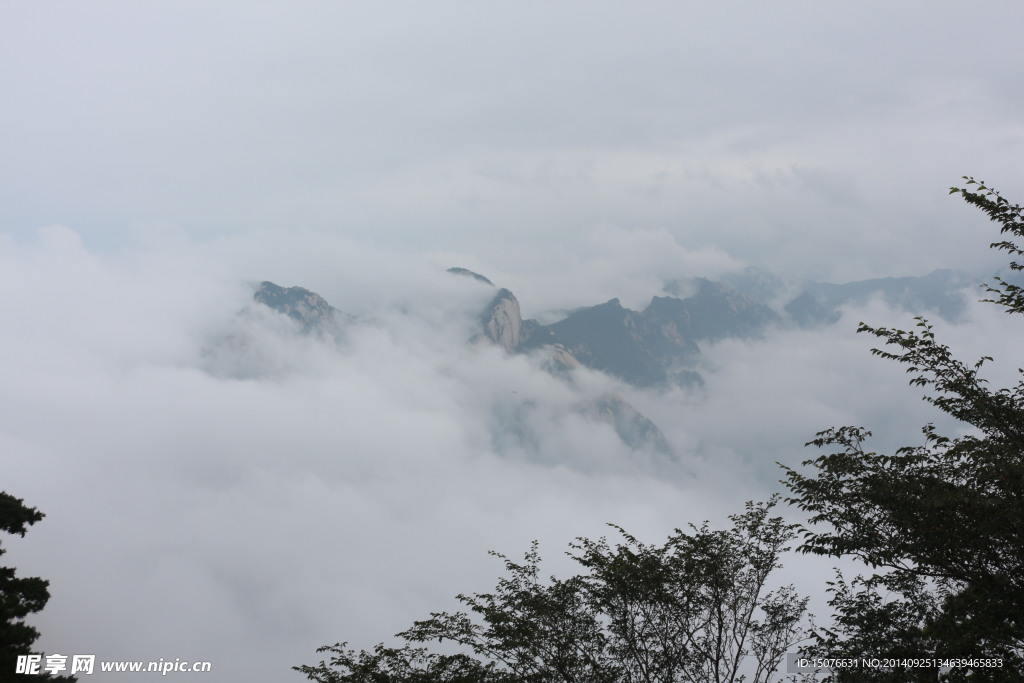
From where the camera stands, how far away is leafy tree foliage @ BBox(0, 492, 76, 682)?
2061 centimetres

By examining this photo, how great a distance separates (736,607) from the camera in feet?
76.6

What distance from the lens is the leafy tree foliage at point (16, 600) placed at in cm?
2061

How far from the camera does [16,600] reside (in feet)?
77.9

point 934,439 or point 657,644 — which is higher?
point 934,439

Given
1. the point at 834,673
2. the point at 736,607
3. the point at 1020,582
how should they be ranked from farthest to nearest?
1. the point at 736,607
2. the point at 834,673
3. the point at 1020,582

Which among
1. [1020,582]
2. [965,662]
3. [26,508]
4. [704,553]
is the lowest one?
[965,662]

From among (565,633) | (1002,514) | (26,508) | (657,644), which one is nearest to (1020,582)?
(1002,514)

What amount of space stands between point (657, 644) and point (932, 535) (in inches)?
410

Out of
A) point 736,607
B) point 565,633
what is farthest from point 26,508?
point 736,607

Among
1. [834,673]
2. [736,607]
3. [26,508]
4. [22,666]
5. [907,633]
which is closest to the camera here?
[907,633]

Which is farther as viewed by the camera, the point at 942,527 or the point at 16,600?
the point at 16,600

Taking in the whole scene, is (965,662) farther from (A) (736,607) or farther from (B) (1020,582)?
(A) (736,607)

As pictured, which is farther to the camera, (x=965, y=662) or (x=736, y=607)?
(x=736, y=607)

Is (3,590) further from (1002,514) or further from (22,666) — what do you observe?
(1002,514)
